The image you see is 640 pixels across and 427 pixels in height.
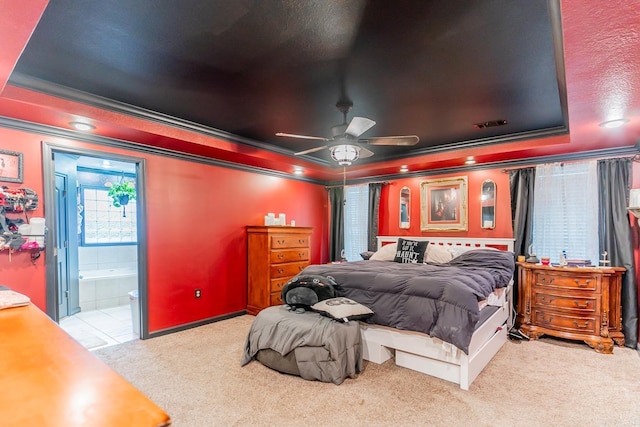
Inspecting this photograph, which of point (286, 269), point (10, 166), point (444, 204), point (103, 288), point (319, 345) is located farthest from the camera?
point (103, 288)

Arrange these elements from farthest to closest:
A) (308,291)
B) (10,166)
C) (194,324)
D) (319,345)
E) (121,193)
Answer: (121,193), (194,324), (308,291), (10,166), (319,345)

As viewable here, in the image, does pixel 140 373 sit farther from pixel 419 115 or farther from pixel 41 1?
pixel 419 115

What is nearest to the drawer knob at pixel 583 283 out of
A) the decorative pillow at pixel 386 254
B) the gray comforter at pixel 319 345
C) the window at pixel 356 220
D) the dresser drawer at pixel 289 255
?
the decorative pillow at pixel 386 254

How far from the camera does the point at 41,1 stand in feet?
4.60

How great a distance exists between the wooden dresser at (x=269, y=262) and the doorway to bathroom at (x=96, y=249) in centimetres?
156

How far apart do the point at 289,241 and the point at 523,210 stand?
334 centimetres

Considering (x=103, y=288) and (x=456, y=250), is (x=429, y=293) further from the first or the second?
(x=103, y=288)

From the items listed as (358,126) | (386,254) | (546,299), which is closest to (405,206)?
(386,254)

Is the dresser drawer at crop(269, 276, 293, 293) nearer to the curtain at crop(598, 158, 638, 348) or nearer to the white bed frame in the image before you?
the white bed frame

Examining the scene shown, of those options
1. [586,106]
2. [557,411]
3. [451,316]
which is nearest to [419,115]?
[586,106]

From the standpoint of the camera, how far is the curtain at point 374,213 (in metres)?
5.94

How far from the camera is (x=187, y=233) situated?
14.3 feet

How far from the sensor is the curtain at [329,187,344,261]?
21.3ft

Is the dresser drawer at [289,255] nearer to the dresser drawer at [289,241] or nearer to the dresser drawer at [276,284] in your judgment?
the dresser drawer at [289,241]
